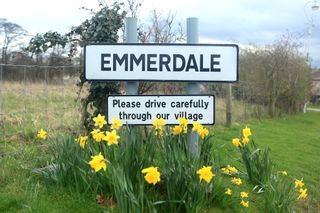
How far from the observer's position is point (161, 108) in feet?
15.1

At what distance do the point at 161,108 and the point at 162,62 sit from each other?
1.64ft

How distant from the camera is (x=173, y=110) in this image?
4.61 m

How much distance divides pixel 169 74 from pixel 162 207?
1431mm

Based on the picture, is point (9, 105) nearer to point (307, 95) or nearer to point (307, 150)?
point (307, 150)

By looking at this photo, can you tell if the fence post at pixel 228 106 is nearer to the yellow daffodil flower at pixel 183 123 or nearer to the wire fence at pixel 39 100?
the wire fence at pixel 39 100

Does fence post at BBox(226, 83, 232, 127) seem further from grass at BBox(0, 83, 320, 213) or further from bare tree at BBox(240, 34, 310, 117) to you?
bare tree at BBox(240, 34, 310, 117)

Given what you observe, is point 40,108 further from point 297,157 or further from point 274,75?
point 274,75

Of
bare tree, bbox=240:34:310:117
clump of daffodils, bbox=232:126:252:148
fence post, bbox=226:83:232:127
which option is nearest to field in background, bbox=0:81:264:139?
fence post, bbox=226:83:232:127

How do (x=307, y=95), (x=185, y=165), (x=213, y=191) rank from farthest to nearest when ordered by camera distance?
(x=307, y=95) → (x=213, y=191) → (x=185, y=165)

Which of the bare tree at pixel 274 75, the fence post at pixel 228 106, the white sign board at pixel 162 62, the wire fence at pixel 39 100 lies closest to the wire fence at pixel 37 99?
the wire fence at pixel 39 100

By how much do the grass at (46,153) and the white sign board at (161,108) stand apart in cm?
94

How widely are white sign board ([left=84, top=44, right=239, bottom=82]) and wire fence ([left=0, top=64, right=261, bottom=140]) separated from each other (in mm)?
2625

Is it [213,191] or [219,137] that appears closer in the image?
[213,191]

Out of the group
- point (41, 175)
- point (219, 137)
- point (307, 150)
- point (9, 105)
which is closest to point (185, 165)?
point (41, 175)
